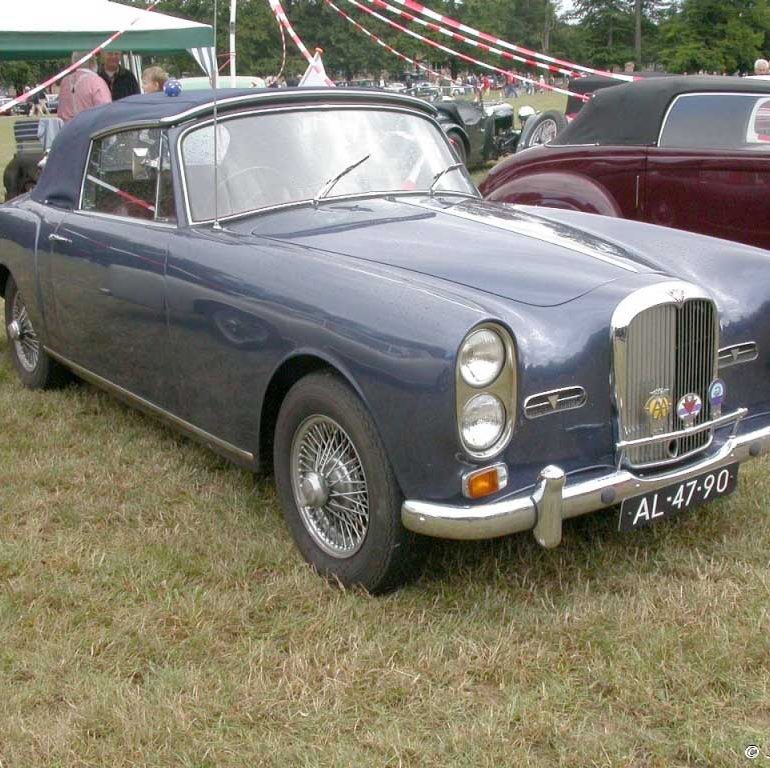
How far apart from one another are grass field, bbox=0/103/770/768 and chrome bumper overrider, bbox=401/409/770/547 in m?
0.35

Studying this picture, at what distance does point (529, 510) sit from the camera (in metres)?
2.75

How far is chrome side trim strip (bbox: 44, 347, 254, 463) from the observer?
11.8 ft

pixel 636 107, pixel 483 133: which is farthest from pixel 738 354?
pixel 483 133

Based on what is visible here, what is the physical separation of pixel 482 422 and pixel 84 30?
9454 mm

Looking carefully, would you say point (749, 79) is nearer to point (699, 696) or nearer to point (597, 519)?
point (597, 519)

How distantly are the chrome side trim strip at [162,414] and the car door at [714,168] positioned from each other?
3.37 m

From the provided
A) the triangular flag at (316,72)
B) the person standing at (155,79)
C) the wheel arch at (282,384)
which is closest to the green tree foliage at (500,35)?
the triangular flag at (316,72)

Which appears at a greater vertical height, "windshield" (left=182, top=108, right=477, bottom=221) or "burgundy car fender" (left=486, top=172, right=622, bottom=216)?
"windshield" (left=182, top=108, right=477, bottom=221)

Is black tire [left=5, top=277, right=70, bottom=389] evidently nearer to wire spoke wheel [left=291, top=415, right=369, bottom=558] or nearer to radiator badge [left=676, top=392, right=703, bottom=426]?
wire spoke wheel [left=291, top=415, right=369, bottom=558]

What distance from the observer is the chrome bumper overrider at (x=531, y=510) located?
2.72 m

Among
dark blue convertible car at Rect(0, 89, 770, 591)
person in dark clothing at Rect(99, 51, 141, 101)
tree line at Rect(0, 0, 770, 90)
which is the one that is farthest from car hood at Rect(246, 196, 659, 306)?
tree line at Rect(0, 0, 770, 90)

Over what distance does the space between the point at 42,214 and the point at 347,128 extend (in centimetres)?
178

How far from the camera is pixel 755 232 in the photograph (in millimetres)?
5609

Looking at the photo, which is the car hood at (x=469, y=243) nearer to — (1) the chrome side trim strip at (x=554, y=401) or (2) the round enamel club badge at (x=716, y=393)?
(1) the chrome side trim strip at (x=554, y=401)
